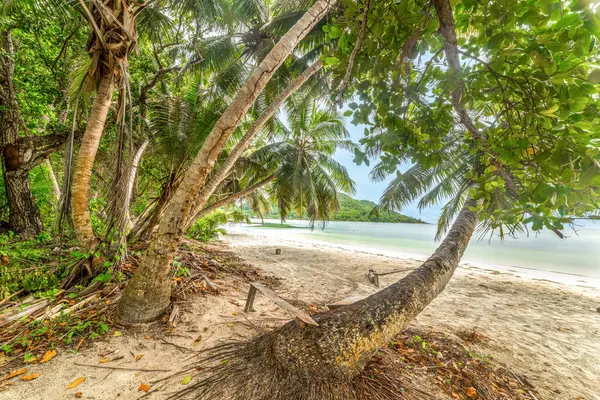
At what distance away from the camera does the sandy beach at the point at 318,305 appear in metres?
1.89

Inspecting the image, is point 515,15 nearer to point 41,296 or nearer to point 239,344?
point 239,344

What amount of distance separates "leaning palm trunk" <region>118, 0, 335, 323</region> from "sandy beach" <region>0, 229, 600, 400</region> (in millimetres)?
274

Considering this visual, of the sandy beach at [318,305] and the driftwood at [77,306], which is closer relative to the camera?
the sandy beach at [318,305]

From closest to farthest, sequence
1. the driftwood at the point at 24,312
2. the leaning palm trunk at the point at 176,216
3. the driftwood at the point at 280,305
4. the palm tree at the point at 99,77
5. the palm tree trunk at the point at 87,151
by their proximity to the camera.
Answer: the driftwood at the point at 280,305
the driftwood at the point at 24,312
the leaning palm trunk at the point at 176,216
the palm tree at the point at 99,77
the palm tree trunk at the point at 87,151

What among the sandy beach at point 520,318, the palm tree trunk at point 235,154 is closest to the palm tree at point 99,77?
the palm tree trunk at point 235,154

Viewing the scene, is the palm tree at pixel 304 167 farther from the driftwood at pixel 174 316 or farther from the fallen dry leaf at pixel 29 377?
the fallen dry leaf at pixel 29 377

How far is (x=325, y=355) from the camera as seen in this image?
1637 millimetres

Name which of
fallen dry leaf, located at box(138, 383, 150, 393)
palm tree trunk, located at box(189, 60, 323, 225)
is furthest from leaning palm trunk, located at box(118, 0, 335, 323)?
fallen dry leaf, located at box(138, 383, 150, 393)

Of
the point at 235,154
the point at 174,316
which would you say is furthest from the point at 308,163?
the point at 174,316

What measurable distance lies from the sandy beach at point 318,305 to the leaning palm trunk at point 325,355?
0.52 meters

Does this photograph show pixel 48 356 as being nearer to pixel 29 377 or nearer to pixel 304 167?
pixel 29 377

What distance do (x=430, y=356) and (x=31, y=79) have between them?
27.2 feet

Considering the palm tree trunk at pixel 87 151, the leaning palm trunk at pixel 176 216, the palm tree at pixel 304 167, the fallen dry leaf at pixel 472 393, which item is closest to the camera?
the fallen dry leaf at pixel 472 393

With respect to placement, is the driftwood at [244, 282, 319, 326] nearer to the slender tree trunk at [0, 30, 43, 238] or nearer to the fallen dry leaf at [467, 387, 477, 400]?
the fallen dry leaf at [467, 387, 477, 400]
